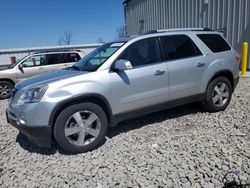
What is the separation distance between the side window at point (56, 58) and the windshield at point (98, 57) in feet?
16.7

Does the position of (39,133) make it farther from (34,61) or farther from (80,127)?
(34,61)

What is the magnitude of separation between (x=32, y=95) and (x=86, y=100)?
31.3 inches

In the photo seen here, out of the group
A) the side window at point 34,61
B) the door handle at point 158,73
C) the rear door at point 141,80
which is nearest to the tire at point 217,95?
the rear door at point 141,80

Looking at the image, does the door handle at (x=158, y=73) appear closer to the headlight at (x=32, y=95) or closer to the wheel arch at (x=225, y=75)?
the wheel arch at (x=225, y=75)

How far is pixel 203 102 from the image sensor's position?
4.90 metres

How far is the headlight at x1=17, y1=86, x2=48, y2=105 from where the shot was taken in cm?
330

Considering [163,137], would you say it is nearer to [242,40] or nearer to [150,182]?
[150,182]

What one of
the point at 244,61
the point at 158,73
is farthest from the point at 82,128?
the point at 244,61

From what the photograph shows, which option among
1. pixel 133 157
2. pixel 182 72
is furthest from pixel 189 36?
pixel 133 157

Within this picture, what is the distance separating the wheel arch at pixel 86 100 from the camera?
131 inches

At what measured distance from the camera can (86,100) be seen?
11.8 feet

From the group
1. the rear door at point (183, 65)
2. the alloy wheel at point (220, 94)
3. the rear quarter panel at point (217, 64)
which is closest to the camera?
the rear door at point (183, 65)

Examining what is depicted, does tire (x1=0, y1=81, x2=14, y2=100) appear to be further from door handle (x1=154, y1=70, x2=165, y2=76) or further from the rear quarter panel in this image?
the rear quarter panel

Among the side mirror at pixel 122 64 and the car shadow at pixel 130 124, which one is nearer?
the side mirror at pixel 122 64
